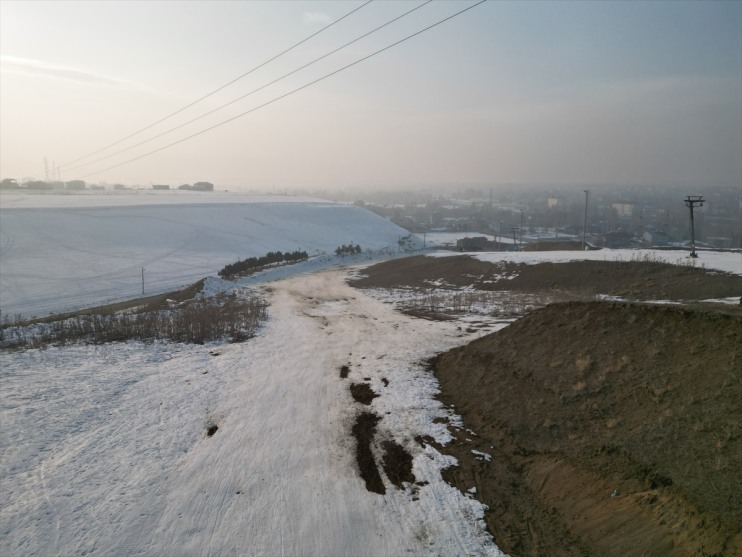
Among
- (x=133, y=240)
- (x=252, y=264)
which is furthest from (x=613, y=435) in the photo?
(x=133, y=240)

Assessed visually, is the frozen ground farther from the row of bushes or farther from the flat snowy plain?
the row of bushes

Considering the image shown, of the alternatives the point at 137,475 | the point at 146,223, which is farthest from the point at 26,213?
the point at 137,475

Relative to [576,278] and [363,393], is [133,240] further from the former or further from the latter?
[363,393]

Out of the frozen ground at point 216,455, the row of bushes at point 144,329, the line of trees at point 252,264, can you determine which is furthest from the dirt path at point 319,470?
the line of trees at point 252,264

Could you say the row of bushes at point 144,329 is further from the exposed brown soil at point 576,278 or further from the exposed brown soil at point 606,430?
the exposed brown soil at point 576,278

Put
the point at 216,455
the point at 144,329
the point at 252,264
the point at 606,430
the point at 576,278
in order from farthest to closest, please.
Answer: the point at 252,264 < the point at 576,278 < the point at 144,329 < the point at 216,455 < the point at 606,430

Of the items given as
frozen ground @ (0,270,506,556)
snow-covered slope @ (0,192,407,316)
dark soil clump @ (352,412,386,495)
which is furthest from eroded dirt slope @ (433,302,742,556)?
snow-covered slope @ (0,192,407,316)
